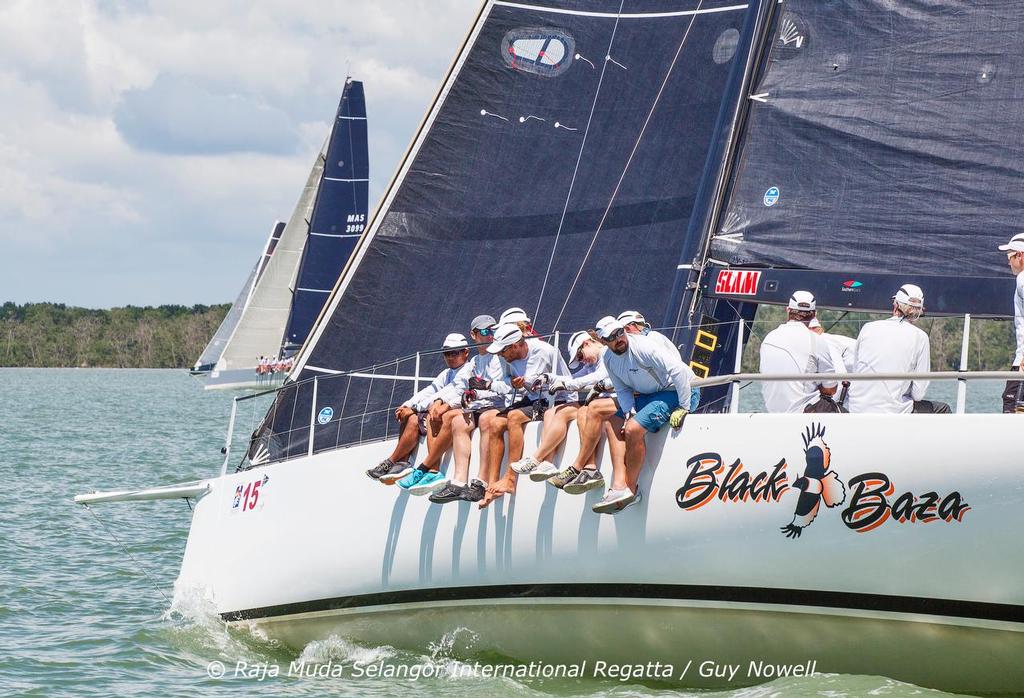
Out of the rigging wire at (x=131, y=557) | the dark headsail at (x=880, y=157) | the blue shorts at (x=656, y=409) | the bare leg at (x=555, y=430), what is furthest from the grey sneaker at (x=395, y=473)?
the rigging wire at (x=131, y=557)

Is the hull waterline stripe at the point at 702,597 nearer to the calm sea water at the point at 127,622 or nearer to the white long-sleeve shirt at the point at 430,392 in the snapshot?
the calm sea water at the point at 127,622

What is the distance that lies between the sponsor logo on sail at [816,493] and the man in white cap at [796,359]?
797 millimetres

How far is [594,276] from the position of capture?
10570mm

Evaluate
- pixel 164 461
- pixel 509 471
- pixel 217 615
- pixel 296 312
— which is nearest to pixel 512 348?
pixel 509 471

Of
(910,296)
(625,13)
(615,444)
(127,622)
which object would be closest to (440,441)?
(615,444)

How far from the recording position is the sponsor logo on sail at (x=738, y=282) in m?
8.72

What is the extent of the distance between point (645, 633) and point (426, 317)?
3700 mm

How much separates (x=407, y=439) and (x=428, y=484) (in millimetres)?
423

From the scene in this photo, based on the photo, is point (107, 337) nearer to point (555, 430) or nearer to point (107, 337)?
point (107, 337)

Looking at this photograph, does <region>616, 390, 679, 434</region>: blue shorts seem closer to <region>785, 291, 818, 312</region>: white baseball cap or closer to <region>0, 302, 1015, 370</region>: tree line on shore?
<region>785, 291, 818, 312</region>: white baseball cap

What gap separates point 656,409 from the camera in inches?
297

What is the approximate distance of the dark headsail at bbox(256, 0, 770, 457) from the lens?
10.5 meters

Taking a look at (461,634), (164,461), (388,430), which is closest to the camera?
(461,634)

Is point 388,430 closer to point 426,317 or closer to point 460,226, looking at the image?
point 426,317
